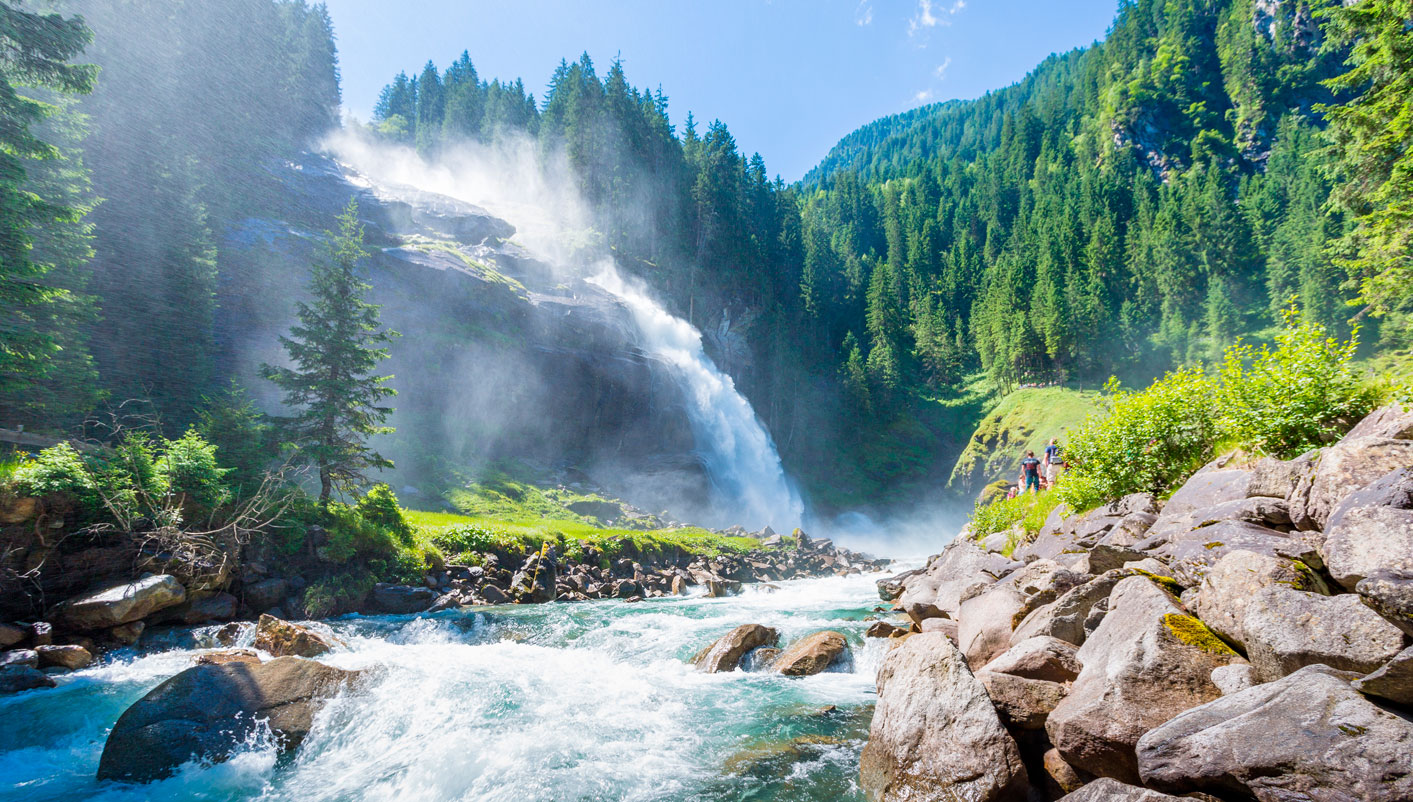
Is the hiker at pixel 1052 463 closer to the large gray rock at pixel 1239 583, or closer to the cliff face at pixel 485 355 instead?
the large gray rock at pixel 1239 583

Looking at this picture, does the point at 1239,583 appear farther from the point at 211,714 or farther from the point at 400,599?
the point at 400,599

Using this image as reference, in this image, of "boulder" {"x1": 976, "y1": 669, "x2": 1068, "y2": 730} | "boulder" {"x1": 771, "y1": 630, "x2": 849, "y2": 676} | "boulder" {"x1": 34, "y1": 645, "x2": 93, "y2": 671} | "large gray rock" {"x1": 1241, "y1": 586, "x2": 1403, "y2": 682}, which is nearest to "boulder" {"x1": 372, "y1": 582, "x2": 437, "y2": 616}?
"boulder" {"x1": 34, "y1": 645, "x2": 93, "y2": 671}

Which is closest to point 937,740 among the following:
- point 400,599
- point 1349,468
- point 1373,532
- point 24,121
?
point 1373,532

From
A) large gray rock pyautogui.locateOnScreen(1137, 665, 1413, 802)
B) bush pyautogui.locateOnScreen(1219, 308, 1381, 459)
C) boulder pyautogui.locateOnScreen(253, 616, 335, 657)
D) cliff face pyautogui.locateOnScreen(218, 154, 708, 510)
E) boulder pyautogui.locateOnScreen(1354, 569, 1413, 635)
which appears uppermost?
cliff face pyautogui.locateOnScreen(218, 154, 708, 510)

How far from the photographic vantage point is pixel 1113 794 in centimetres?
371

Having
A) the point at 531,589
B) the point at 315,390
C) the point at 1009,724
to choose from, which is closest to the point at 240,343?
the point at 315,390

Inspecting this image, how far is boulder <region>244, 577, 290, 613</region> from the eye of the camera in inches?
511

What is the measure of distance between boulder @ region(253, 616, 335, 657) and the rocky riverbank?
9.47 meters

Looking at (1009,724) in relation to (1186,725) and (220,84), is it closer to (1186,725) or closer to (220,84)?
(1186,725)

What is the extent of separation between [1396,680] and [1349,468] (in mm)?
2837

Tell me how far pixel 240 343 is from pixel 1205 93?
149 metres

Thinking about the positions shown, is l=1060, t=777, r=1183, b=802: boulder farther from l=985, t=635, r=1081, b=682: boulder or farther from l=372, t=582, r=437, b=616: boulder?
l=372, t=582, r=437, b=616: boulder

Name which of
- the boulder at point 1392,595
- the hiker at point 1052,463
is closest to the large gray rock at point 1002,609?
the boulder at point 1392,595

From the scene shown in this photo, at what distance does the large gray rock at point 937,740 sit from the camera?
471cm
